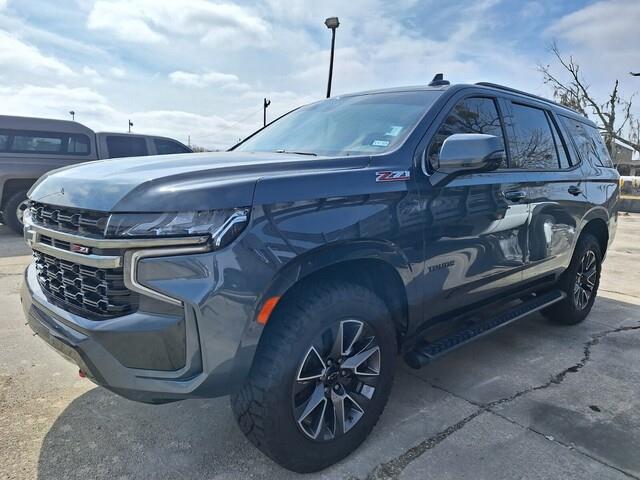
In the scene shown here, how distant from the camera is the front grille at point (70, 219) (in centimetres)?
192

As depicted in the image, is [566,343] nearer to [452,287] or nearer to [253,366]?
[452,287]

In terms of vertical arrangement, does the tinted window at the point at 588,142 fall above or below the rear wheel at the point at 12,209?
above

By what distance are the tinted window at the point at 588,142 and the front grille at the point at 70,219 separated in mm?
4007

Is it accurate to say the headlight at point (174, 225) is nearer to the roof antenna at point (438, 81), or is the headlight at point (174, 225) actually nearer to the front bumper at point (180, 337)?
the front bumper at point (180, 337)

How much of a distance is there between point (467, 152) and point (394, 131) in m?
0.46

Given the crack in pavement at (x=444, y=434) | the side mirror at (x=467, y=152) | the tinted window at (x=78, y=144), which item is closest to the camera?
the crack in pavement at (x=444, y=434)

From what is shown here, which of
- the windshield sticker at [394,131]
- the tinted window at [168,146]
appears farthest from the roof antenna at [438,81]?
the tinted window at [168,146]

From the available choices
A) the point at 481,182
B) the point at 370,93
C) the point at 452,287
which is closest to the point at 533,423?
the point at 452,287

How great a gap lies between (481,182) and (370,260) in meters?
1.06

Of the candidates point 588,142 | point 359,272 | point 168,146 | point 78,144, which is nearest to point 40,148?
point 78,144

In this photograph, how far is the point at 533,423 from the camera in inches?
109

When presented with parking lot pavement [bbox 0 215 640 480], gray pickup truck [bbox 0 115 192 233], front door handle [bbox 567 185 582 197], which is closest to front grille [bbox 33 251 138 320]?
parking lot pavement [bbox 0 215 640 480]

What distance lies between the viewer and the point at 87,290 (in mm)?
2004

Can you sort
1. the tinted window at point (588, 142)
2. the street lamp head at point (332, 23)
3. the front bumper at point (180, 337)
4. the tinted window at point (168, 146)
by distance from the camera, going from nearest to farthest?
the front bumper at point (180, 337), the tinted window at point (588, 142), the tinted window at point (168, 146), the street lamp head at point (332, 23)
